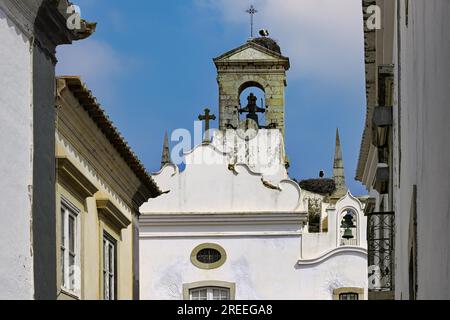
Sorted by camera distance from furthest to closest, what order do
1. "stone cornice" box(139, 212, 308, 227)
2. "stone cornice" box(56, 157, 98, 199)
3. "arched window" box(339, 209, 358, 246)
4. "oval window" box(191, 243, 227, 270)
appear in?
→ 1. "arched window" box(339, 209, 358, 246)
2. "stone cornice" box(139, 212, 308, 227)
3. "oval window" box(191, 243, 227, 270)
4. "stone cornice" box(56, 157, 98, 199)

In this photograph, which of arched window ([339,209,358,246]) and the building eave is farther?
arched window ([339,209,358,246])

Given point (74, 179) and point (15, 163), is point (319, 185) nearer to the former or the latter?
point (74, 179)

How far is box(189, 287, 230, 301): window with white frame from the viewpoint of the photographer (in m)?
48.1

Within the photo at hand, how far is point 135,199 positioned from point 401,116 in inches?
414

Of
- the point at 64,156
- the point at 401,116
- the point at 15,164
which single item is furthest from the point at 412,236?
the point at 64,156

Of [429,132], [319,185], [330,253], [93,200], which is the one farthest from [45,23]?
[319,185]

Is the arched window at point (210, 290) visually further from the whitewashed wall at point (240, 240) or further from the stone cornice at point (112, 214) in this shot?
the stone cornice at point (112, 214)

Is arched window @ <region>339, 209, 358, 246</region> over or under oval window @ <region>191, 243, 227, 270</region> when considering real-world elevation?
over

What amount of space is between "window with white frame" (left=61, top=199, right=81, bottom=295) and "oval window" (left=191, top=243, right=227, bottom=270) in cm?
2614

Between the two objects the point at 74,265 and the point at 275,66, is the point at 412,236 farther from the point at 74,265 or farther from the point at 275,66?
the point at 275,66

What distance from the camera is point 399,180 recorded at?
19.3 metres

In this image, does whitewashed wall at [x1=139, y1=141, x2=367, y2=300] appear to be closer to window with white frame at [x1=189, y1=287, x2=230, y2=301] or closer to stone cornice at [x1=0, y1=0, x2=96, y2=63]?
window with white frame at [x1=189, y1=287, x2=230, y2=301]

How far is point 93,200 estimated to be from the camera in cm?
2367

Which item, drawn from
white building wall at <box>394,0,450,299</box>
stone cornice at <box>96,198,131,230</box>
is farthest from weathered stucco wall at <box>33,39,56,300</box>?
stone cornice at <box>96,198,131,230</box>
